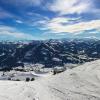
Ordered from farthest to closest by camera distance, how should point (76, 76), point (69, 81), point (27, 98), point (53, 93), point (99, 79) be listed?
point (76, 76) < point (69, 81) < point (99, 79) < point (53, 93) < point (27, 98)

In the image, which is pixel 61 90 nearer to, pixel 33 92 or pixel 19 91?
pixel 33 92

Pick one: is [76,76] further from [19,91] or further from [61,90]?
[19,91]

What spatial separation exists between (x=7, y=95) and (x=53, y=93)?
692cm

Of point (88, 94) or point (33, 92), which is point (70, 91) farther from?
point (33, 92)

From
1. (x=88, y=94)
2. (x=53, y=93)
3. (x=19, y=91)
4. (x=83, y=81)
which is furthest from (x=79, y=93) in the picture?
(x=19, y=91)

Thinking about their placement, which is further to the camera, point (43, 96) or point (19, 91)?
point (19, 91)

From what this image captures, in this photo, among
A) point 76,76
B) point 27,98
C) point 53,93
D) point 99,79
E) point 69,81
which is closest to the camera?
point 27,98

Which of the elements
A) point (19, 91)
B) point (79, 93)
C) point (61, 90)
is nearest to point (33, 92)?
point (19, 91)

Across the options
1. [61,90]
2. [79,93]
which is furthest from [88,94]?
[61,90]

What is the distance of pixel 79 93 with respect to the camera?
1144 inches

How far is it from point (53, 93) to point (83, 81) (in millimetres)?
7316

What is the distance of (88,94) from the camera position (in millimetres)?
28016

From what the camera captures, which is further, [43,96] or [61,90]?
[61,90]

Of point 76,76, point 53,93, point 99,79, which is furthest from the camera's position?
point 76,76
